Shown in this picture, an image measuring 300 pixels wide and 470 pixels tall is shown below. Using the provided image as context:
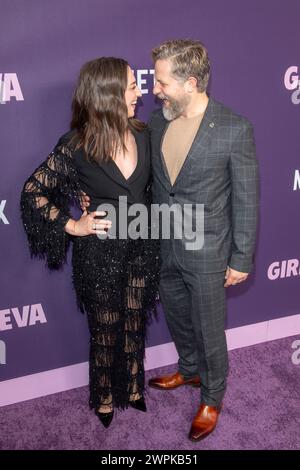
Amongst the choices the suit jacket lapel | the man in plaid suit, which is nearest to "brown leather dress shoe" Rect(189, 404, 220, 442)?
the man in plaid suit

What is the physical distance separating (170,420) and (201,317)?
66 cm

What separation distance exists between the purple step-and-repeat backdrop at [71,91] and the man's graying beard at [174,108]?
1.01 ft

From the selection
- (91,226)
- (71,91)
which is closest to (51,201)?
(91,226)

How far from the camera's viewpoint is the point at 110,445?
2.24 meters

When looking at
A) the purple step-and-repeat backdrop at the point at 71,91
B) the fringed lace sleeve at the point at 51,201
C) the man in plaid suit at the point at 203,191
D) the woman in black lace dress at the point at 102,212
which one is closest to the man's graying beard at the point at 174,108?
the man in plaid suit at the point at 203,191

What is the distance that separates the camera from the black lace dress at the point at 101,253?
1.91 m

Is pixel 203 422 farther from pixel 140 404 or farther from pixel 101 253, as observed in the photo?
pixel 101 253

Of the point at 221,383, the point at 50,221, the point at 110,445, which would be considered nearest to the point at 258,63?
the point at 50,221

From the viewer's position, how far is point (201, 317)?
2.14 m

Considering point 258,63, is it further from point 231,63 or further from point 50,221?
point 50,221

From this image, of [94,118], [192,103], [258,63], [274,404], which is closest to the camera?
[94,118]

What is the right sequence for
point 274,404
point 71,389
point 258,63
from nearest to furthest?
point 258,63, point 274,404, point 71,389

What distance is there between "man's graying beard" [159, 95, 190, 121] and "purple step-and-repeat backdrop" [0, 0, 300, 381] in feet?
1.01
